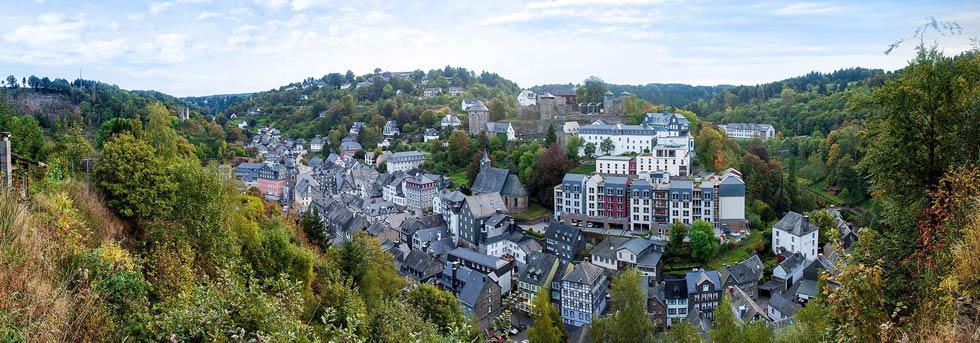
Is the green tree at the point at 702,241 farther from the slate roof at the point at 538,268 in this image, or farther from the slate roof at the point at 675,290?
the slate roof at the point at 538,268

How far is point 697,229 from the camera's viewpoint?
82.8 ft

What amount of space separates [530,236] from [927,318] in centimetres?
2538

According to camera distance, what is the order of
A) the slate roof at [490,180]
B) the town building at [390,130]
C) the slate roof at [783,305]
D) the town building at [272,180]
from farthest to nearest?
the town building at [390,130] → the town building at [272,180] → the slate roof at [490,180] → the slate roof at [783,305]

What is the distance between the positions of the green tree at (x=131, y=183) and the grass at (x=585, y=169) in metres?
27.2

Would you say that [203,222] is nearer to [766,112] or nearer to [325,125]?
[325,125]

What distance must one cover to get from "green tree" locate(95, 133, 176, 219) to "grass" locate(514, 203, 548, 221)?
77.7 ft

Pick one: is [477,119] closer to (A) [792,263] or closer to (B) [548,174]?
(B) [548,174]

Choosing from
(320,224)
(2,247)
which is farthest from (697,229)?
(2,247)

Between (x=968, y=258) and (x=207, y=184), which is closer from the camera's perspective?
(x=968, y=258)

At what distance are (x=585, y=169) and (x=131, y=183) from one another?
28.4m

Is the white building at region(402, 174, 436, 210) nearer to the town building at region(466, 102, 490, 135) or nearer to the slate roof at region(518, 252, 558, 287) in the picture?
the town building at region(466, 102, 490, 135)

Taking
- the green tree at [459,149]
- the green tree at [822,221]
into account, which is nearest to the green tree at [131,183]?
the green tree at [822,221]

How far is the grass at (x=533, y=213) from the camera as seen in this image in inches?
1270

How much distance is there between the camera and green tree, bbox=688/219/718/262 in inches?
987
